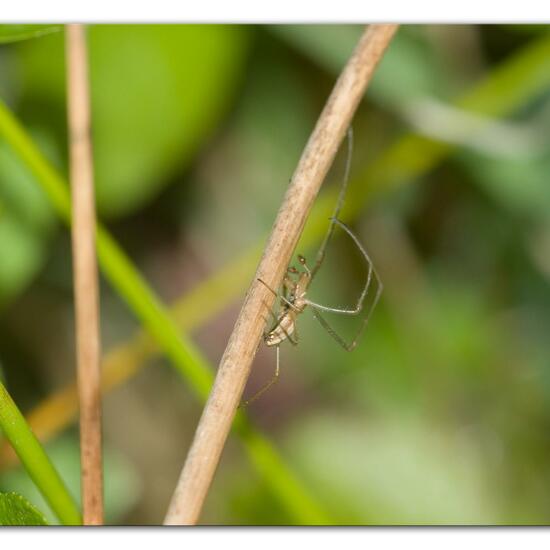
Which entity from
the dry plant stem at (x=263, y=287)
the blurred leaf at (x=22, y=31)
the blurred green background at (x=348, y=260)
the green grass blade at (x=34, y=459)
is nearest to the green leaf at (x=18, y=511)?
the green grass blade at (x=34, y=459)

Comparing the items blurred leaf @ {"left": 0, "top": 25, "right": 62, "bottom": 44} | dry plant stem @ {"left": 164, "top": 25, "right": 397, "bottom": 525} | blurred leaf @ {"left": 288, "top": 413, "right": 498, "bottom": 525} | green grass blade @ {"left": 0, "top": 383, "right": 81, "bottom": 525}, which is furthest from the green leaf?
blurred leaf @ {"left": 288, "top": 413, "right": 498, "bottom": 525}

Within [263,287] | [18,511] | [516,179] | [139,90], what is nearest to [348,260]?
[516,179]

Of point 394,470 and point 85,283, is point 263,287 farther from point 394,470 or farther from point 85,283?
point 394,470

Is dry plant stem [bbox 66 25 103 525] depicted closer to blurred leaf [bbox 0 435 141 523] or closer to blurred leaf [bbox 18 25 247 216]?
blurred leaf [bbox 18 25 247 216]
